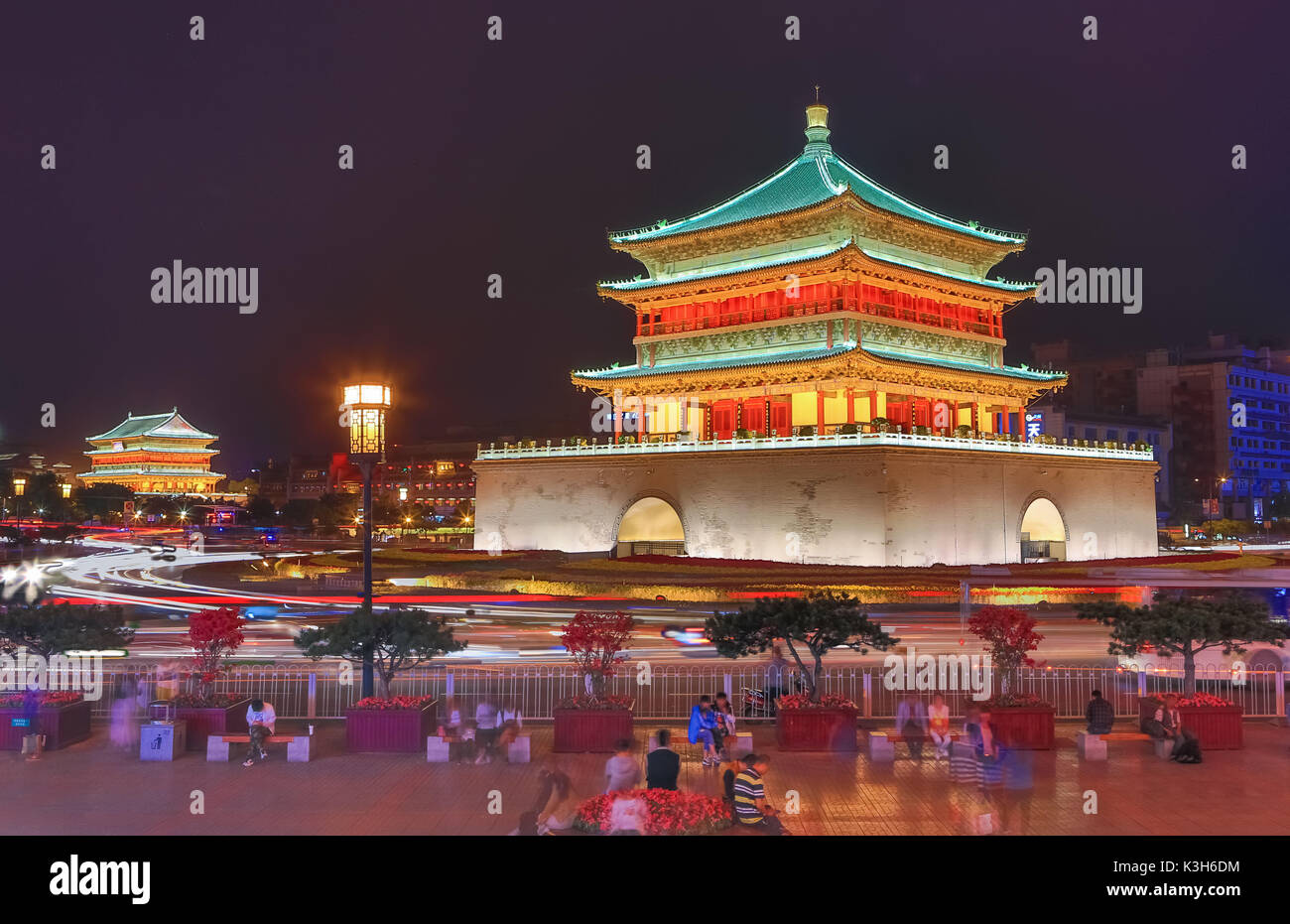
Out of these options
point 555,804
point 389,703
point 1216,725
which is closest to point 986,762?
point 1216,725

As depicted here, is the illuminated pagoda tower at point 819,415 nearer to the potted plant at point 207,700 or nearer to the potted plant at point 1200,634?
the potted plant at point 1200,634

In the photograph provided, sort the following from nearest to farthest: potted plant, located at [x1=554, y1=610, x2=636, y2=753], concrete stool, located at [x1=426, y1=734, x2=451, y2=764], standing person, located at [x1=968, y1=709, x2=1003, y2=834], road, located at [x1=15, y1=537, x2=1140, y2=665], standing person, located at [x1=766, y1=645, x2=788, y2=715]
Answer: standing person, located at [x1=968, y1=709, x2=1003, y2=834] < concrete stool, located at [x1=426, y1=734, x2=451, y2=764] < potted plant, located at [x1=554, y1=610, x2=636, y2=753] < standing person, located at [x1=766, y1=645, x2=788, y2=715] < road, located at [x1=15, y1=537, x2=1140, y2=665]

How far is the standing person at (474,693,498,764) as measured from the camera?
14.2 metres

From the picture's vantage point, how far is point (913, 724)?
15719mm

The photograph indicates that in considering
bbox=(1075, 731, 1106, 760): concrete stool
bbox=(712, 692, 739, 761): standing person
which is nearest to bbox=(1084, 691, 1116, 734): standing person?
bbox=(1075, 731, 1106, 760): concrete stool

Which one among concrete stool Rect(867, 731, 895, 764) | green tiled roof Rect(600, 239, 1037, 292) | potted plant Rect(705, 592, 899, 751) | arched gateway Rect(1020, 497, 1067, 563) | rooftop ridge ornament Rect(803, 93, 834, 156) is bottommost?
concrete stool Rect(867, 731, 895, 764)

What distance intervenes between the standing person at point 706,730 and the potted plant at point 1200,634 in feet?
21.1

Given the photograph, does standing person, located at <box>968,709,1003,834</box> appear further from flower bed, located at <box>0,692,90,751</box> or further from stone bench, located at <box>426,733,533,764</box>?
flower bed, located at <box>0,692,90,751</box>

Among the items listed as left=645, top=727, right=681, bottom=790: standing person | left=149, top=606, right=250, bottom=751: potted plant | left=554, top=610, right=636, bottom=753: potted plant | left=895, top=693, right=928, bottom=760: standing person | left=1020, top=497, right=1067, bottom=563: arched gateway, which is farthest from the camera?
left=1020, top=497, right=1067, bottom=563: arched gateway

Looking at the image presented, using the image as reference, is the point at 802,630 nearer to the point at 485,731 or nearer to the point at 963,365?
the point at 485,731

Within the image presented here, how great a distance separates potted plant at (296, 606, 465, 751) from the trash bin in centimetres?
205
